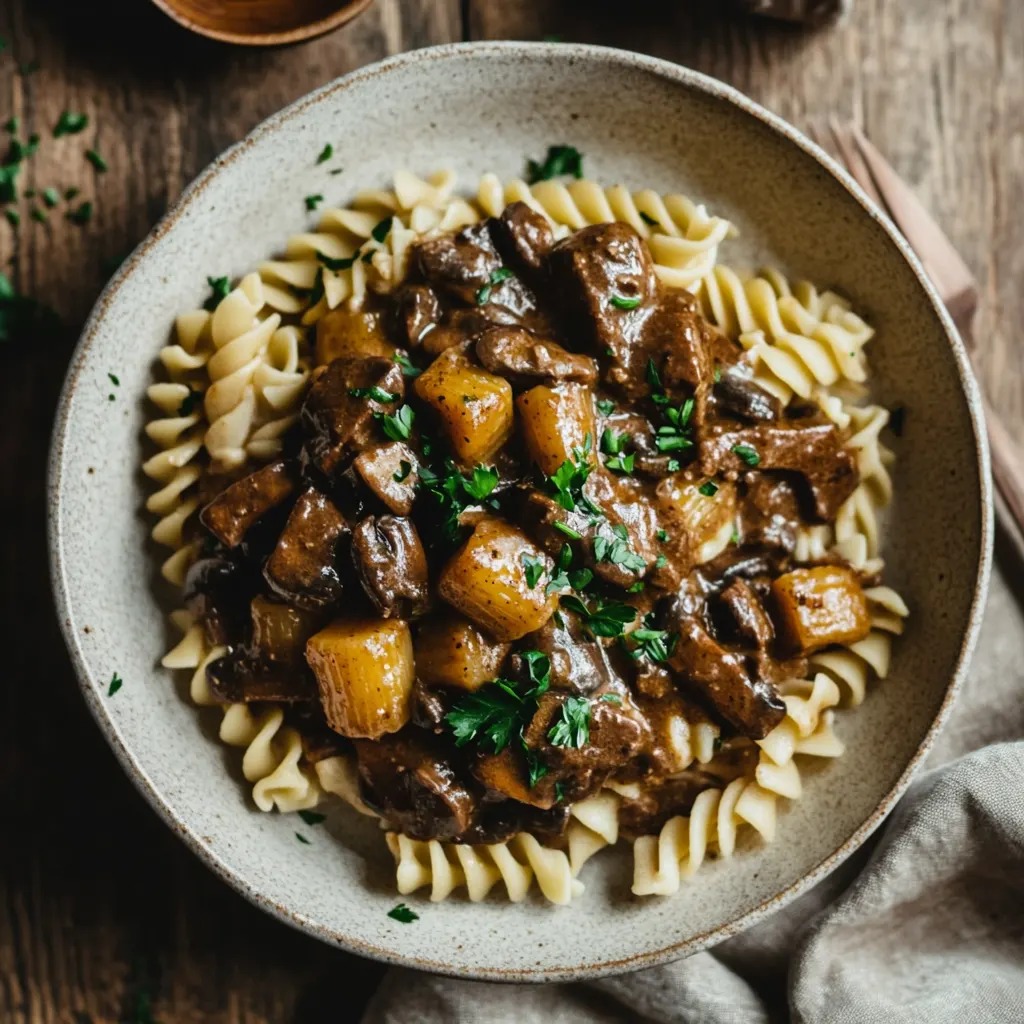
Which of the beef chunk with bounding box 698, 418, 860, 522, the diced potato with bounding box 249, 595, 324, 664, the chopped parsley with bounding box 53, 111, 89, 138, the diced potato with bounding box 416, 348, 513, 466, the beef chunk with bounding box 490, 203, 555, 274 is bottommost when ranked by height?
the diced potato with bounding box 249, 595, 324, 664

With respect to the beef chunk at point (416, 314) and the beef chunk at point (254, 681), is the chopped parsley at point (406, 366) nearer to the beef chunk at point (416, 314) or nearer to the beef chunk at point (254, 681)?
the beef chunk at point (416, 314)

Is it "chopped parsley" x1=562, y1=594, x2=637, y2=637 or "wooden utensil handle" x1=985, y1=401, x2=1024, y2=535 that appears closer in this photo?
"chopped parsley" x1=562, y1=594, x2=637, y2=637

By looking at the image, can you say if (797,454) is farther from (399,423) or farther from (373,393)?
(373,393)

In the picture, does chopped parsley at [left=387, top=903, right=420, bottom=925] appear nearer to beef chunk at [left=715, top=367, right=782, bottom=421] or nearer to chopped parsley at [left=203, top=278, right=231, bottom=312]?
beef chunk at [left=715, top=367, right=782, bottom=421]

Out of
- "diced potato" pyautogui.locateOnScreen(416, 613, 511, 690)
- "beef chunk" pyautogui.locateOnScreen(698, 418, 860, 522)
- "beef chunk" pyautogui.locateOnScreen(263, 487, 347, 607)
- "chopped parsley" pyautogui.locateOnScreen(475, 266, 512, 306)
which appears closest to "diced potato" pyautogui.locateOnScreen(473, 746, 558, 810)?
"diced potato" pyautogui.locateOnScreen(416, 613, 511, 690)

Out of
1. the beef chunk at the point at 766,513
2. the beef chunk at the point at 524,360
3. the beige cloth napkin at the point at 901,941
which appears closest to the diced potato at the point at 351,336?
the beef chunk at the point at 524,360

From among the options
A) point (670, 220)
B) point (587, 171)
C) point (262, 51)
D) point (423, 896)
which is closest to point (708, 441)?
point (670, 220)

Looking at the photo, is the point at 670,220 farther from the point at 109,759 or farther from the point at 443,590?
the point at 109,759

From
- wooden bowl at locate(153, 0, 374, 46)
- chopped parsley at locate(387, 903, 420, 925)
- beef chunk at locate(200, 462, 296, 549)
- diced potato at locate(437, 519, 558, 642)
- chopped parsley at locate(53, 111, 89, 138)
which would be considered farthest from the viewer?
chopped parsley at locate(53, 111, 89, 138)
